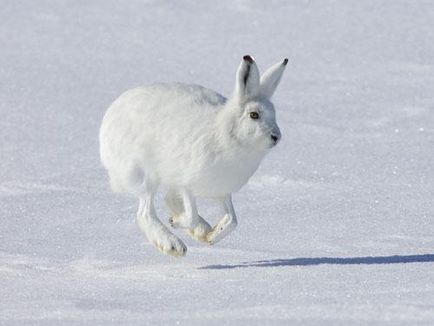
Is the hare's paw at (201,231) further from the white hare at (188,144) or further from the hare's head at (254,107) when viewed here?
the hare's head at (254,107)

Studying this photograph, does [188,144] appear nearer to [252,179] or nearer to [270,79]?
[270,79]

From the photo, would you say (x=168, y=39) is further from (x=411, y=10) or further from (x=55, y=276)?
(x=55, y=276)

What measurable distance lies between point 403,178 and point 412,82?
3.19m

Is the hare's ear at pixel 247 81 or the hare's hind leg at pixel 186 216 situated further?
the hare's hind leg at pixel 186 216

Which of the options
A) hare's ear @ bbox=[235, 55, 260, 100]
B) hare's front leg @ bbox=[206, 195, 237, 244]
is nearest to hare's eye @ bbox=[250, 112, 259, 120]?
hare's ear @ bbox=[235, 55, 260, 100]

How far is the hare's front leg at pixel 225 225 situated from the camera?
6.99 metres

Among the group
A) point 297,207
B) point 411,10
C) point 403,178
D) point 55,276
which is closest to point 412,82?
point 411,10

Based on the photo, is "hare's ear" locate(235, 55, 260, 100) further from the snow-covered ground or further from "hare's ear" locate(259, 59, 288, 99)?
the snow-covered ground

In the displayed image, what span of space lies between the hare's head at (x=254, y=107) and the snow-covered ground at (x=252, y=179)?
64cm

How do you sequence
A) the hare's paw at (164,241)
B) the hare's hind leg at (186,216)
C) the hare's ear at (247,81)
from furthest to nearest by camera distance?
the hare's hind leg at (186,216)
the hare's paw at (164,241)
the hare's ear at (247,81)

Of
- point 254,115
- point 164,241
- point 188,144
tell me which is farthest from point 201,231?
point 254,115

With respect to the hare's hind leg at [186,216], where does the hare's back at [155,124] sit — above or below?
above

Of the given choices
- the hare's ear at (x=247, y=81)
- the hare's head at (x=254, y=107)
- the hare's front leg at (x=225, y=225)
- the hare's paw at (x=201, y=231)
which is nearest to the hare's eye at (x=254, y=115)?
the hare's head at (x=254, y=107)

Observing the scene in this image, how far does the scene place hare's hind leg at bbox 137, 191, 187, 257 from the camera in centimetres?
693
